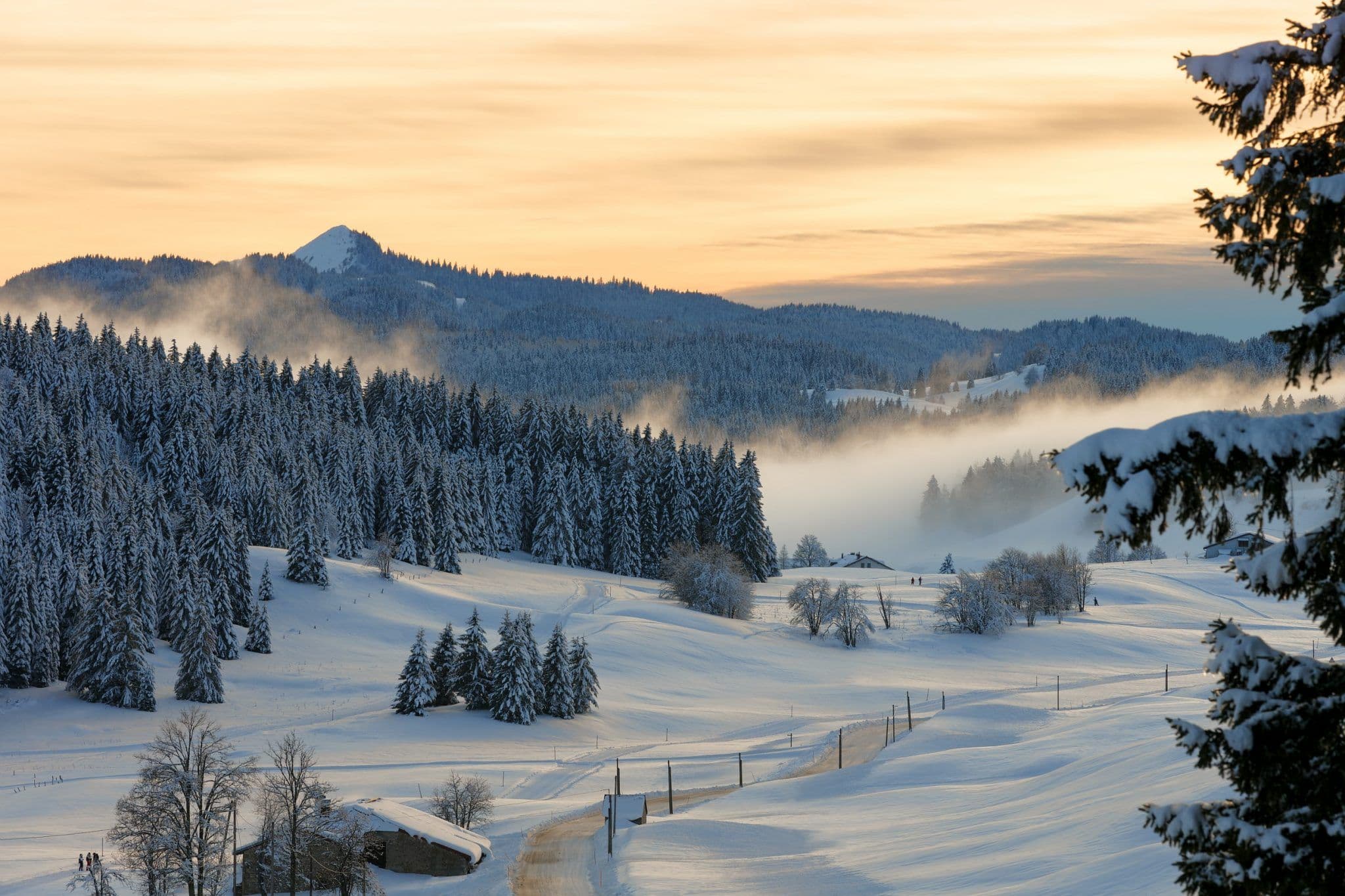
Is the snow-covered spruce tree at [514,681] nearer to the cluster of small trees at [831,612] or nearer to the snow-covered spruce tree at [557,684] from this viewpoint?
the snow-covered spruce tree at [557,684]

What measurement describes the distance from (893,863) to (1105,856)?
694 cm

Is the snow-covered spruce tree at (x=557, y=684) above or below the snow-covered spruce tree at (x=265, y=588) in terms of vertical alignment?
below

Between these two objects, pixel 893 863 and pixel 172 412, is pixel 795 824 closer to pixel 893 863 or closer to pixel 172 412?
pixel 893 863

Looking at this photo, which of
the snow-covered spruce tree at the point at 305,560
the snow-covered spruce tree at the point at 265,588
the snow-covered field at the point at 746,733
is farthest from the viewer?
the snow-covered spruce tree at the point at 305,560

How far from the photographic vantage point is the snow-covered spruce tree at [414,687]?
69.1 meters

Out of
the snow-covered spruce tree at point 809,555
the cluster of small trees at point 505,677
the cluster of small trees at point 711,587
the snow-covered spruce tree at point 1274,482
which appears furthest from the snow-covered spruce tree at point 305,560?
Answer: the snow-covered spruce tree at point 809,555

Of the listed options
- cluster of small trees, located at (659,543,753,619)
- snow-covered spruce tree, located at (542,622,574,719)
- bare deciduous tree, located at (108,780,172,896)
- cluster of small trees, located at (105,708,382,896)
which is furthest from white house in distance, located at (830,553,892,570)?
bare deciduous tree, located at (108,780,172,896)

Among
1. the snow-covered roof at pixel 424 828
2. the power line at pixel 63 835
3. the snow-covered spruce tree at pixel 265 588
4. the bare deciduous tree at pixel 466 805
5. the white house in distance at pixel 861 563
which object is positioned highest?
the snow-covered spruce tree at pixel 265 588

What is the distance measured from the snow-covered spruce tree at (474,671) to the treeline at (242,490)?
48.1 feet

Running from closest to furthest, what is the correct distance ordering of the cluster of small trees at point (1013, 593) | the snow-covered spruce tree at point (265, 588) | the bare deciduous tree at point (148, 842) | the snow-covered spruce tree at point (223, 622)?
the bare deciduous tree at point (148, 842) < the snow-covered spruce tree at point (223, 622) < the snow-covered spruce tree at point (265, 588) < the cluster of small trees at point (1013, 593)

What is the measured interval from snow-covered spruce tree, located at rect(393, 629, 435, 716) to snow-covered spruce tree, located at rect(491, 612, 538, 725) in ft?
14.2

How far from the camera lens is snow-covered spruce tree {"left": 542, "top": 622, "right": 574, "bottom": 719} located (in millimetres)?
71750

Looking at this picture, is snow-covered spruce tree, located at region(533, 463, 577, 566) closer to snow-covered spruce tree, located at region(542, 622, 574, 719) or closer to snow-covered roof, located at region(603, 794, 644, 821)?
snow-covered spruce tree, located at region(542, 622, 574, 719)

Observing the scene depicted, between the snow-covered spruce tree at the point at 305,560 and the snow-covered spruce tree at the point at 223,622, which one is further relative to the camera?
the snow-covered spruce tree at the point at 305,560
